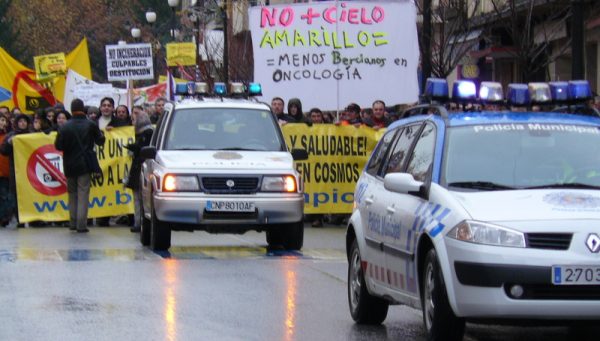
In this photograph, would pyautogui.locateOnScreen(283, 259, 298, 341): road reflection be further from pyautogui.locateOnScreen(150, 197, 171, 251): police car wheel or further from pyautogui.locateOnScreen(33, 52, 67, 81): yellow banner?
pyautogui.locateOnScreen(33, 52, 67, 81): yellow banner

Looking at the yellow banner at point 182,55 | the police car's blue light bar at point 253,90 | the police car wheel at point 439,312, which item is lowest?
the police car wheel at point 439,312

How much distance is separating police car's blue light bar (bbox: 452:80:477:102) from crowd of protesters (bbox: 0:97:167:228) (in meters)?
10.9

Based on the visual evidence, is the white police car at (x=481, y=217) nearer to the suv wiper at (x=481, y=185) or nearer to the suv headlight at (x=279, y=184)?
the suv wiper at (x=481, y=185)

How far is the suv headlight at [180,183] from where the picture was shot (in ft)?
55.2

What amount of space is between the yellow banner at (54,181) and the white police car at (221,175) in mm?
5213

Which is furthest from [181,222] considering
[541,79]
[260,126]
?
[541,79]

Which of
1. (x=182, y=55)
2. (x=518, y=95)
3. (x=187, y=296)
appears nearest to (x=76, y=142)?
(x=187, y=296)

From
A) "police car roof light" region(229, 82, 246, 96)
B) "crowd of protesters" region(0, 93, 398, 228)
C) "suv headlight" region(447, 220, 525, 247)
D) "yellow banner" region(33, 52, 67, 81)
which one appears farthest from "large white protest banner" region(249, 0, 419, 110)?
"suv headlight" region(447, 220, 525, 247)

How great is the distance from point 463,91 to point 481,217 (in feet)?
6.33

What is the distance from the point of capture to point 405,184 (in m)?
9.45

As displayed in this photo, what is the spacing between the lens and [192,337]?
9.97 meters

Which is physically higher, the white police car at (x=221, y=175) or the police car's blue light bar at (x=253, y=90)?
the police car's blue light bar at (x=253, y=90)

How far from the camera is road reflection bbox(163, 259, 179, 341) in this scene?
33.7 ft

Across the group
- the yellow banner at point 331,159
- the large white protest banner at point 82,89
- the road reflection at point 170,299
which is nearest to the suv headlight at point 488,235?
the road reflection at point 170,299
